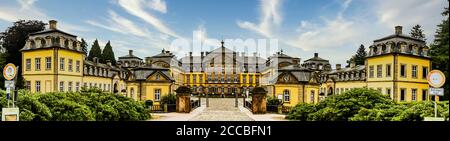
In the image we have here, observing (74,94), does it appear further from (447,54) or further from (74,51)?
(447,54)

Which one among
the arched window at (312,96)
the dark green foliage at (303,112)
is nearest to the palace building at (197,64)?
the dark green foliage at (303,112)

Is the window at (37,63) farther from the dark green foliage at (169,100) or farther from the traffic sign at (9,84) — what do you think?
the dark green foliage at (169,100)

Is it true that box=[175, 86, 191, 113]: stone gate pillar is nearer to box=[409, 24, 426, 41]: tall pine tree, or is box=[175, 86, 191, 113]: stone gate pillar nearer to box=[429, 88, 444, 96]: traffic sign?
box=[409, 24, 426, 41]: tall pine tree

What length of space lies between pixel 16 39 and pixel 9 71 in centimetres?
54

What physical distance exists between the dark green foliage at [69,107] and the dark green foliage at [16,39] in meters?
0.60

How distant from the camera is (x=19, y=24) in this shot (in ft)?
11.3

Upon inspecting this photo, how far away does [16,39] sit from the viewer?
12.1 ft

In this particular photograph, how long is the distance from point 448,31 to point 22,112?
537cm

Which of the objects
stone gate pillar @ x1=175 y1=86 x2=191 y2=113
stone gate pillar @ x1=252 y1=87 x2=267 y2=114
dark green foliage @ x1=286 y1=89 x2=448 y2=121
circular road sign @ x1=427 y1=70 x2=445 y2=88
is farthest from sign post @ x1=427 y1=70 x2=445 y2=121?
stone gate pillar @ x1=175 y1=86 x2=191 y2=113

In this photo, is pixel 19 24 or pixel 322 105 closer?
pixel 19 24

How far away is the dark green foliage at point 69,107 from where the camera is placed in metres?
4.45

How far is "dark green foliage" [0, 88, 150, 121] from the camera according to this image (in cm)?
445

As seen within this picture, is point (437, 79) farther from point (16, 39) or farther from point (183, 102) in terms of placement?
point (183, 102)
